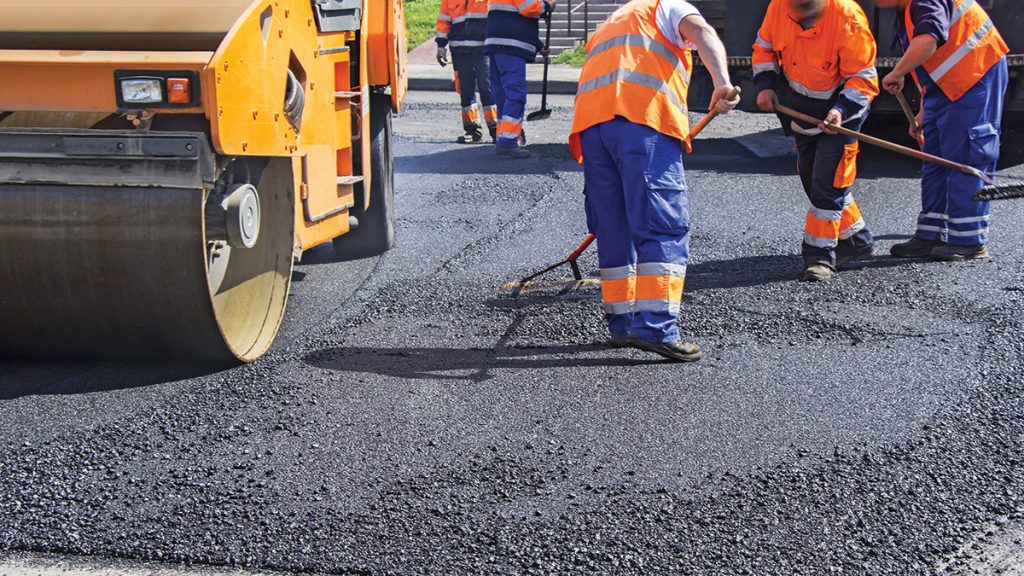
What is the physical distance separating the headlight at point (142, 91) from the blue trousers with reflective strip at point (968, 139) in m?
4.14

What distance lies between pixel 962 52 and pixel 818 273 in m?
1.38

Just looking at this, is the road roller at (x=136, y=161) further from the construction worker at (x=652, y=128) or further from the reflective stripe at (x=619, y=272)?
the reflective stripe at (x=619, y=272)

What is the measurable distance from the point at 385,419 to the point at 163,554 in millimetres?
1053

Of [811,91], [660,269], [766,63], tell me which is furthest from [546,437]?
[766,63]

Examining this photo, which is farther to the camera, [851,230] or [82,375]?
[851,230]

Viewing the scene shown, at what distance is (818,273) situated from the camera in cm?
577

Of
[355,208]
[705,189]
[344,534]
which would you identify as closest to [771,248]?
[705,189]

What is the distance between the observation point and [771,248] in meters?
6.50

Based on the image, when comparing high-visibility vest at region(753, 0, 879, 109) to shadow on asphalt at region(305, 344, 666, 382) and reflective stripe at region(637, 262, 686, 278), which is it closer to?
reflective stripe at region(637, 262, 686, 278)

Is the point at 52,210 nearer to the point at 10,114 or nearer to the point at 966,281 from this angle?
the point at 10,114

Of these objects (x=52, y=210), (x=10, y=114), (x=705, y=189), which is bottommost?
(x=705, y=189)

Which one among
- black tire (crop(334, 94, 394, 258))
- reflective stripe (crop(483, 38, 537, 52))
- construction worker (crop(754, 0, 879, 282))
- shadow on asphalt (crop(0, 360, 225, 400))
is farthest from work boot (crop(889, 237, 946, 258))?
reflective stripe (crop(483, 38, 537, 52))

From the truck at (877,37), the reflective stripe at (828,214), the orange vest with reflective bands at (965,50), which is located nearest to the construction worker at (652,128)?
the reflective stripe at (828,214)

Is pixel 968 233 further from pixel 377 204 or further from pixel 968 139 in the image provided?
pixel 377 204
